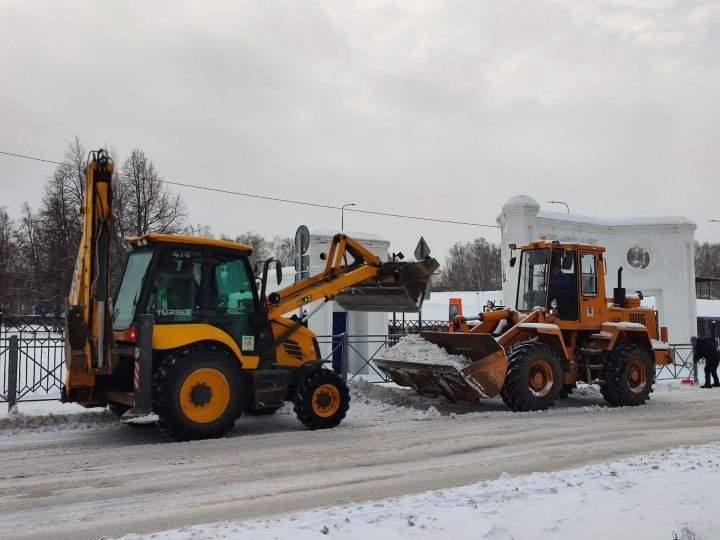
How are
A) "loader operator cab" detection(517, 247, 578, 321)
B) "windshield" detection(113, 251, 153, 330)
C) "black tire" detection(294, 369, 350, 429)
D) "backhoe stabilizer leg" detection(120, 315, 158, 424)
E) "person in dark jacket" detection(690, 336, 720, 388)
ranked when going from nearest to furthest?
"backhoe stabilizer leg" detection(120, 315, 158, 424) < "windshield" detection(113, 251, 153, 330) < "black tire" detection(294, 369, 350, 429) < "loader operator cab" detection(517, 247, 578, 321) < "person in dark jacket" detection(690, 336, 720, 388)

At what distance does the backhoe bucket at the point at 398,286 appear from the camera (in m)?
10.6

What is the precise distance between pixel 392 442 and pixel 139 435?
3.51 metres

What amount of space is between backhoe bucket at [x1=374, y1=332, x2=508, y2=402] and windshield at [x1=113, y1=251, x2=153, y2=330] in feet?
16.4

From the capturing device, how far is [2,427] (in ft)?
31.1

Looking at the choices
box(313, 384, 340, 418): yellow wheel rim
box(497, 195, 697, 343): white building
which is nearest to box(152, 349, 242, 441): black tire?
box(313, 384, 340, 418): yellow wheel rim

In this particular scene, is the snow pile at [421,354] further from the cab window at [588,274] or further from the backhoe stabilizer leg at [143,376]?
the backhoe stabilizer leg at [143,376]

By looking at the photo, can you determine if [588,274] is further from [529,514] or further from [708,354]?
[529,514]

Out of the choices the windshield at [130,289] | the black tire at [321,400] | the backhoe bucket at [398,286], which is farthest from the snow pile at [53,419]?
the backhoe bucket at [398,286]

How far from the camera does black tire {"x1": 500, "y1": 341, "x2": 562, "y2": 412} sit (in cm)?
1115

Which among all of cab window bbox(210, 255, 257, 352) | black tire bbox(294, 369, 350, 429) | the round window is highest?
the round window

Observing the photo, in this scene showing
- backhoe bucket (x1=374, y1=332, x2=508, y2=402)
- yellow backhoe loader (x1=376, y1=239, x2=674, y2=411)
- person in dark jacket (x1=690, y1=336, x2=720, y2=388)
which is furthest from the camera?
person in dark jacket (x1=690, y1=336, x2=720, y2=388)

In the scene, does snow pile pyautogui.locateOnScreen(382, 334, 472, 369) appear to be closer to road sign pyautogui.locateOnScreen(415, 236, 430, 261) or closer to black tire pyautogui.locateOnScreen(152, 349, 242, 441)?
road sign pyautogui.locateOnScreen(415, 236, 430, 261)

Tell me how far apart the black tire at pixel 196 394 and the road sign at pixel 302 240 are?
3643mm

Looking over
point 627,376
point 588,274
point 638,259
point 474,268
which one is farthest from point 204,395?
point 474,268
